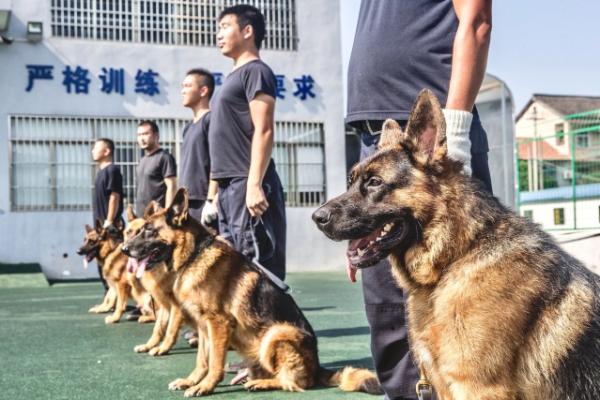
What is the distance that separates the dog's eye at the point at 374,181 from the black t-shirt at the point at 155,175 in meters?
5.24

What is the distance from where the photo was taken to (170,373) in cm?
477

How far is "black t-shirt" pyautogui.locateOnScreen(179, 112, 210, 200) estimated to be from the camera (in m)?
5.63

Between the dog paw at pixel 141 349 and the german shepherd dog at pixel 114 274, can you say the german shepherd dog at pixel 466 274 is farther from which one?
the german shepherd dog at pixel 114 274

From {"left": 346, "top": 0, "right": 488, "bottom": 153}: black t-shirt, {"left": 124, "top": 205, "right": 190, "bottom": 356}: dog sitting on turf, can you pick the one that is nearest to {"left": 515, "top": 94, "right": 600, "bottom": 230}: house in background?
{"left": 124, "top": 205, "right": 190, "bottom": 356}: dog sitting on turf

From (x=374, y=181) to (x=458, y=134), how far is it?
1.06 ft

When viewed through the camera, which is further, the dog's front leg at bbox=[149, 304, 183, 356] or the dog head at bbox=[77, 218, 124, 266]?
the dog head at bbox=[77, 218, 124, 266]

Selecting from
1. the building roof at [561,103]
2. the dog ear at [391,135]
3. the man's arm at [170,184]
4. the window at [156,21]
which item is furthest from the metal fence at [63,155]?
the building roof at [561,103]

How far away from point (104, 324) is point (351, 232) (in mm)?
5916

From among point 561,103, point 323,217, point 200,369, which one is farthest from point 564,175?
point 561,103

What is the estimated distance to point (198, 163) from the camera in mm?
5672

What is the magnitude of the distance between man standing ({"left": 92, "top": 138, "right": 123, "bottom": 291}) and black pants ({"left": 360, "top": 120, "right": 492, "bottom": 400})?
6347 millimetres

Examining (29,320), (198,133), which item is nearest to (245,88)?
(198,133)

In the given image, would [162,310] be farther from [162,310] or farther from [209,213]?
[209,213]

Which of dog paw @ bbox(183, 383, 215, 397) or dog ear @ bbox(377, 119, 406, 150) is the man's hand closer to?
dog paw @ bbox(183, 383, 215, 397)
